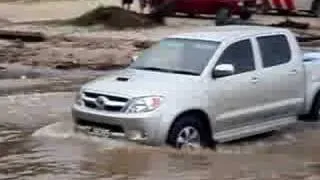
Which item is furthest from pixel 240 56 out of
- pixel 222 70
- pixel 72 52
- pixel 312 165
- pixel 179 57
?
pixel 72 52

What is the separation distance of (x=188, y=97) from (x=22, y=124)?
3.77 metres

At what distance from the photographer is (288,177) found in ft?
33.8

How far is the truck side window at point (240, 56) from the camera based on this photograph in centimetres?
1272

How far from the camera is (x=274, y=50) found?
531 inches

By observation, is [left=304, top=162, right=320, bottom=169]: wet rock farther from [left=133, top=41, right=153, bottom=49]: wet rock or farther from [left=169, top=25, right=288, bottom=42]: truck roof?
[left=133, top=41, right=153, bottom=49]: wet rock

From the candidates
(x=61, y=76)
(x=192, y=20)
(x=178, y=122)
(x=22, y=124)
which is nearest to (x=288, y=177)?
(x=178, y=122)

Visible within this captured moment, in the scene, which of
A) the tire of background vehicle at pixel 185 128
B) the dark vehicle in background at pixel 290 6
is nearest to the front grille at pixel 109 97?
the tire of background vehicle at pixel 185 128

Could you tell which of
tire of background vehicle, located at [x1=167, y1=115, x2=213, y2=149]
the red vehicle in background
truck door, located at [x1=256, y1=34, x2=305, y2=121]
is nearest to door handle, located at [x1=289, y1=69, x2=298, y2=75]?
truck door, located at [x1=256, y1=34, x2=305, y2=121]

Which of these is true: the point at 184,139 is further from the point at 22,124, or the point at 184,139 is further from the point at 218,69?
the point at 22,124

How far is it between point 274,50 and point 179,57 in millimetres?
1520

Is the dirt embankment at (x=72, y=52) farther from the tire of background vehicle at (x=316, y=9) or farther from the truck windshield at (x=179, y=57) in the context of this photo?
the tire of background vehicle at (x=316, y=9)

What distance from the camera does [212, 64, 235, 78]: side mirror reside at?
12281 mm

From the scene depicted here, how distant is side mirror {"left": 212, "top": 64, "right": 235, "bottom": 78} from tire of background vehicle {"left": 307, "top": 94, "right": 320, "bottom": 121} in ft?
9.49

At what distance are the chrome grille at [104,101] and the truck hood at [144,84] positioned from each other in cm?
7
